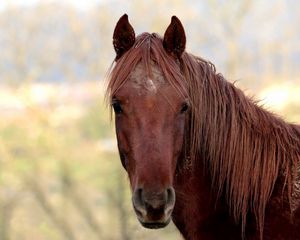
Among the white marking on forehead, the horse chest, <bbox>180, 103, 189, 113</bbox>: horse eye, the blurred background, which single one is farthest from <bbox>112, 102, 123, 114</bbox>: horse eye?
the blurred background

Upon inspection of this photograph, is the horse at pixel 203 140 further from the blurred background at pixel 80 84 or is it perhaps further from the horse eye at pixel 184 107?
the blurred background at pixel 80 84

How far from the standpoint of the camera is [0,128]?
2705cm

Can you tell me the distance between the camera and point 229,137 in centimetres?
405

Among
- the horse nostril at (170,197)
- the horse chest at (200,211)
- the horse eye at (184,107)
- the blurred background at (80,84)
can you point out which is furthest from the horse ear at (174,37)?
the blurred background at (80,84)

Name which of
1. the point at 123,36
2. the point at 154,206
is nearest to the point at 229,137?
the point at 154,206

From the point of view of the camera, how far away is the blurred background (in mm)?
22656

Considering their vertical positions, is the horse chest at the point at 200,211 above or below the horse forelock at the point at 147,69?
below

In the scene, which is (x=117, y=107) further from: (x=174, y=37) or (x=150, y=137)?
(x=174, y=37)

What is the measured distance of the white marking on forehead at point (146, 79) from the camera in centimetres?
380

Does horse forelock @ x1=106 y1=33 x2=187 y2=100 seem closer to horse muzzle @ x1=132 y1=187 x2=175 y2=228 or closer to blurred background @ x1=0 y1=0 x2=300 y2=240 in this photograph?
horse muzzle @ x1=132 y1=187 x2=175 y2=228

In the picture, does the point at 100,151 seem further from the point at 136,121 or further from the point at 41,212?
the point at 136,121

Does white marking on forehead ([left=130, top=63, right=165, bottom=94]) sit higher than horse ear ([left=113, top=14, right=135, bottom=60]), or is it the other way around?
horse ear ([left=113, top=14, right=135, bottom=60])

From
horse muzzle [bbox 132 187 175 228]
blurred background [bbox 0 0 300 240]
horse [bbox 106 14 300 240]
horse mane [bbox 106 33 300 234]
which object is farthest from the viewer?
blurred background [bbox 0 0 300 240]

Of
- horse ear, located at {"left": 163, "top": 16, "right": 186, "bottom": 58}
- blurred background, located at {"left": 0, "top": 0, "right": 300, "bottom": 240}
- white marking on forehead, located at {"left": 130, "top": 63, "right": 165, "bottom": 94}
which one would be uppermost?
horse ear, located at {"left": 163, "top": 16, "right": 186, "bottom": 58}
